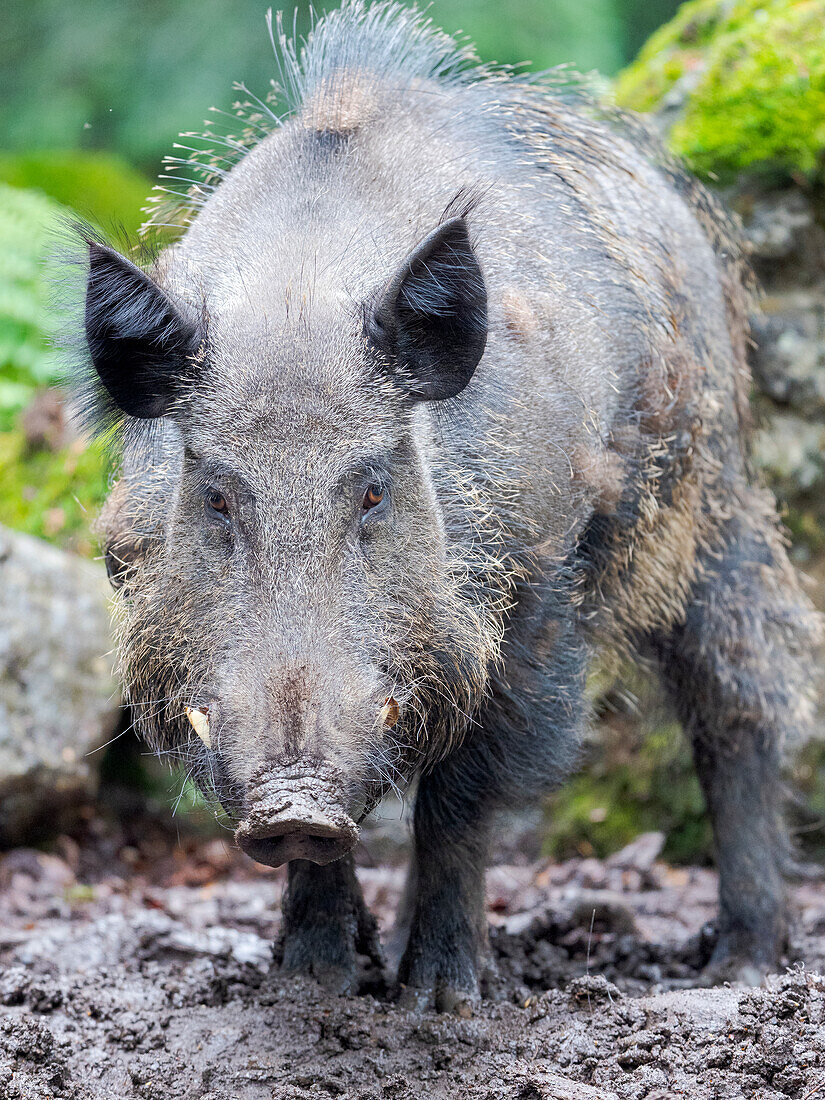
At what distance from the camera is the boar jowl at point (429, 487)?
346 cm

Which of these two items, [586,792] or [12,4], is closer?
[586,792]

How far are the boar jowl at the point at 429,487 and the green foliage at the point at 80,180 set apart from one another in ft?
17.0

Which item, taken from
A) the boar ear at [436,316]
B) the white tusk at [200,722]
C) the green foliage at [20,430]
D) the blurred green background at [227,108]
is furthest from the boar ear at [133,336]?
the green foliage at [20,430]

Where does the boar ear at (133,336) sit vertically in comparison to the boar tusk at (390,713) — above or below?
above

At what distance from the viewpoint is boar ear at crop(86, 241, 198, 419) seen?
12.0ft

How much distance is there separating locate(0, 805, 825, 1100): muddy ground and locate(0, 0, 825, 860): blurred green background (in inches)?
51.9

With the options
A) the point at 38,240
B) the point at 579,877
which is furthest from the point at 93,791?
the point at 38,240

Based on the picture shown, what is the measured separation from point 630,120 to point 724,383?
56.5 inches

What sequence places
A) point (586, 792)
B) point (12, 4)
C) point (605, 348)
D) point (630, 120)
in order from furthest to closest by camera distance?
point (12, 4) → point (586, 792) → point (630, 120) → point (605, 348)

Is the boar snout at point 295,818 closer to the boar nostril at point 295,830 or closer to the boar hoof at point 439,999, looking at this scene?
the boar nostril at point 295,830

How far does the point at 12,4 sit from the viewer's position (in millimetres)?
12750

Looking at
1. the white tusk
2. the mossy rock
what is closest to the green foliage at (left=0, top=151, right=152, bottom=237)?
the mossy rock

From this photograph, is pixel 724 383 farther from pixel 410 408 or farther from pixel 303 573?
pixel 303 573

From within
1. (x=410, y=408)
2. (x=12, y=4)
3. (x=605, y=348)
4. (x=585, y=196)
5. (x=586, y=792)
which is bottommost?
(x=586, y=792)
